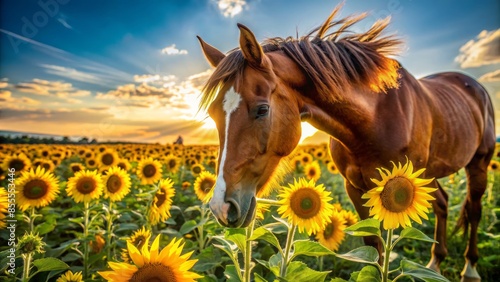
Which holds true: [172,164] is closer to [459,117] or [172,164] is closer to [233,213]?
[459,117]

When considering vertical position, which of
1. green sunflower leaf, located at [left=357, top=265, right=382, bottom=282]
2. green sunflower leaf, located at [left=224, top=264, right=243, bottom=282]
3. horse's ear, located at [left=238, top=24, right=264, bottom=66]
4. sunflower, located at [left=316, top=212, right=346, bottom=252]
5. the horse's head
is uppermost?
horse's ear, located at [left=238, top=24, right=264, bottom=66]

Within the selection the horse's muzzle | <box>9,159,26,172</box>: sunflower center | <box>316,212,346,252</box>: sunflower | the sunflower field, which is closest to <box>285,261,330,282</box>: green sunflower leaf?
the sunflower field

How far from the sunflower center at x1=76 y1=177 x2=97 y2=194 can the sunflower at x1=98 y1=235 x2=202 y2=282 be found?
234 centimetres

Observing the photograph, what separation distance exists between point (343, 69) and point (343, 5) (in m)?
0.74

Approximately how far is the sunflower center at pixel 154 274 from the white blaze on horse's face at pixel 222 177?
0.35 meters

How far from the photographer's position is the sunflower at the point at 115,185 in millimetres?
3328

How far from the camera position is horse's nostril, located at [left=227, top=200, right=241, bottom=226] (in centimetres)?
143

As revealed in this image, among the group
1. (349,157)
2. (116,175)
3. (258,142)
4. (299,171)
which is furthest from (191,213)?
(299,171)

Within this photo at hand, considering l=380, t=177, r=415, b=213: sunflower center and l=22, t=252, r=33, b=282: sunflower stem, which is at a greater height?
l=380, t=177, r=415, b=213: sunflower center

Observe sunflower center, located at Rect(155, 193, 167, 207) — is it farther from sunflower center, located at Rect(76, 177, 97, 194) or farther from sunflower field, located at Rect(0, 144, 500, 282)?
sunflower center, located at Rect(76, 177, 97, 194)

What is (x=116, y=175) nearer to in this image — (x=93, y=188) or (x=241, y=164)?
(x=93, y=188)

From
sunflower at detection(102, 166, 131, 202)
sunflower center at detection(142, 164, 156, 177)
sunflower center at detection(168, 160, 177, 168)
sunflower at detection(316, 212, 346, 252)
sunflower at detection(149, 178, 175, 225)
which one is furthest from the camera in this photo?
sunflower center at detection(168, 160, 177, 168)

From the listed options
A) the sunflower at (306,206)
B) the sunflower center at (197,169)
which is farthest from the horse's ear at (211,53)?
the sunflower center at (197,169)

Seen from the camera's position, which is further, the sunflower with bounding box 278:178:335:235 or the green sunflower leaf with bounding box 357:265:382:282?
the sunflower with bounding box 278:178:335:235
